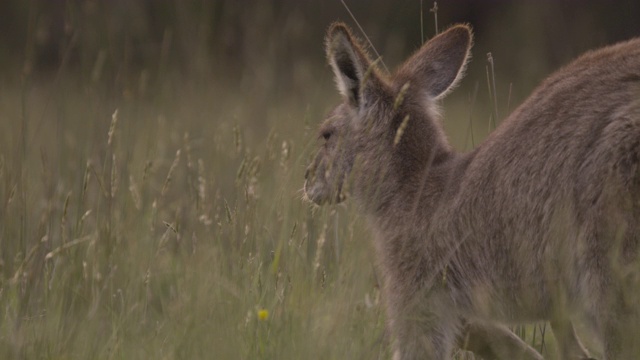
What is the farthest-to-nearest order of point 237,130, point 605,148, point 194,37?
point 194,37, point 237,130, point 605,148

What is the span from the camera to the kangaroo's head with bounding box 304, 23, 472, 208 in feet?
16.0

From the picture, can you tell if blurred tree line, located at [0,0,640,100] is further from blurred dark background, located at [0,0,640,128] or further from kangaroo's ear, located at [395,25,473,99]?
kangaroo's ear, located at [395,25,473,99]

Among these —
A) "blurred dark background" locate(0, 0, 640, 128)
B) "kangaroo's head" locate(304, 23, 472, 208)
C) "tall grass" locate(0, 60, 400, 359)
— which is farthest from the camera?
"blurred dark background" locate(0, 0, 640, 128)

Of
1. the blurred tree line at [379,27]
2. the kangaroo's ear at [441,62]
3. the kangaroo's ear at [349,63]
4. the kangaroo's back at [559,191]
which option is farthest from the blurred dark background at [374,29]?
the kangaroo's back at [559,191]

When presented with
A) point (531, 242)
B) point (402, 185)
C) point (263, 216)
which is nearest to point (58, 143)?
point (263, 216)

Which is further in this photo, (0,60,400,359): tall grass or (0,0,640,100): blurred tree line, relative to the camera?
(0,0,640,100): blurred tree line

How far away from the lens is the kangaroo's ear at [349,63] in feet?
15.6

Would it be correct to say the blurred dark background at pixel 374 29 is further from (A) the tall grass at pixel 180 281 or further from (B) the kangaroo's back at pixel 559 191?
(B) the kangaroo's back at pixel 559 191

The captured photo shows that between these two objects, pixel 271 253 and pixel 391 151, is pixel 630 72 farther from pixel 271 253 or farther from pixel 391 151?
pixel 271 253

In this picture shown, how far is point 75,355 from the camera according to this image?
13.4ft

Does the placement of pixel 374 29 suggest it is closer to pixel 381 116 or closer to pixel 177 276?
pixel 381 116

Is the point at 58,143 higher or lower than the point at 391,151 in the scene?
higher

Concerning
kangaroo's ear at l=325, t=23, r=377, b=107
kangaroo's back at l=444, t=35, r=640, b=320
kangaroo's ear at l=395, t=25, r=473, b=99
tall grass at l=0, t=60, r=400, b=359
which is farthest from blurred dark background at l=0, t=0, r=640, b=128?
kangaroo's back at l=444, t=35, r=640, b=320

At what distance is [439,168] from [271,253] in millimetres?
795
